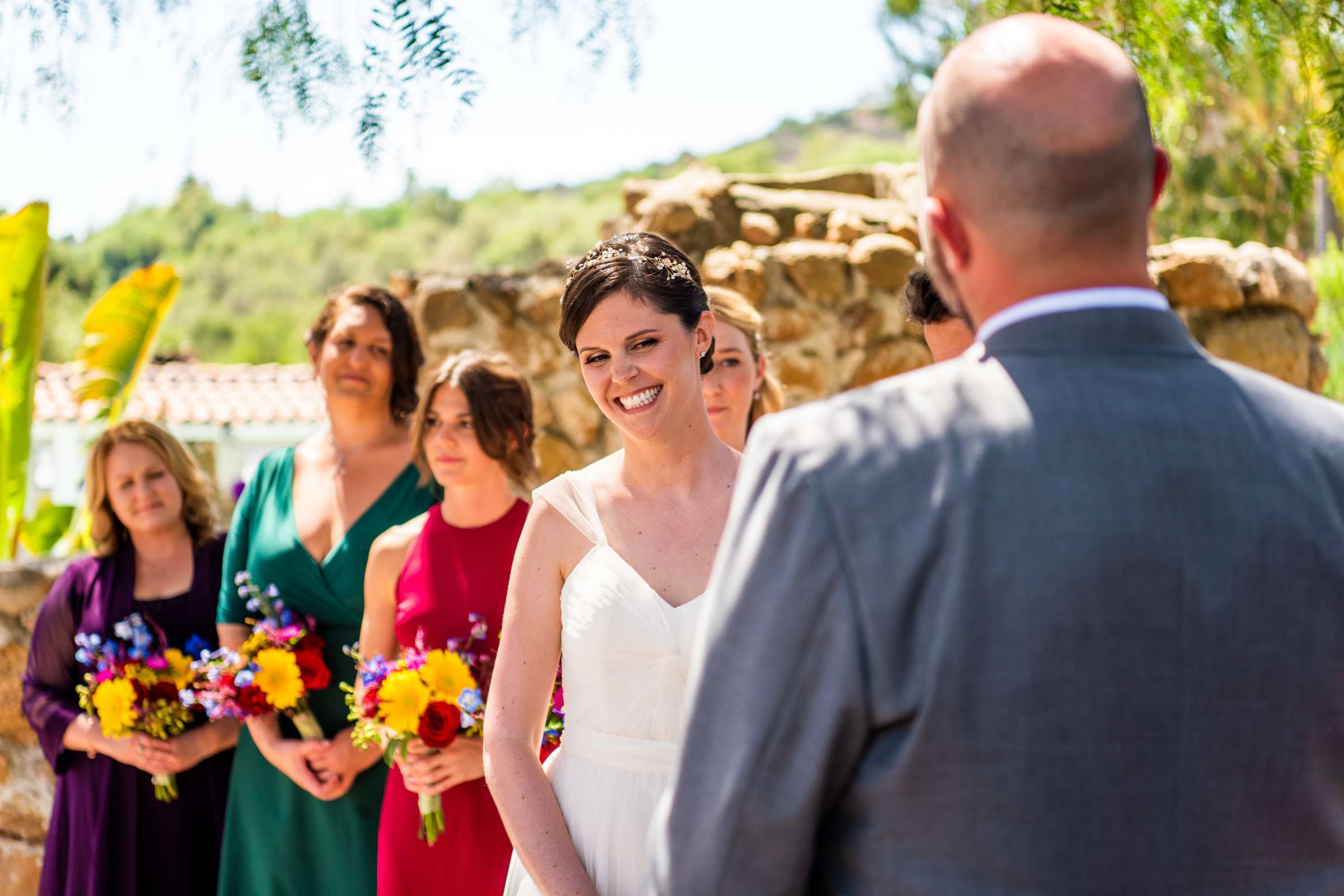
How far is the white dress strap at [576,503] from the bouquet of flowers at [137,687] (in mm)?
2148

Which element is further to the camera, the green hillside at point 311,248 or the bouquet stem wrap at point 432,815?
the green hillside at point 311,248

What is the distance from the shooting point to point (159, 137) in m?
3.18

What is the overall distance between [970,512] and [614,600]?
127 cm

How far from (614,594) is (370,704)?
1.20 m

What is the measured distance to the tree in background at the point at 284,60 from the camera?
2865 millimetres

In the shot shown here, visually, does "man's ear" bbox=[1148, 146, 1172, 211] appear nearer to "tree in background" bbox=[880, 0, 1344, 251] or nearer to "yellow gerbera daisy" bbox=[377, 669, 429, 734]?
"tree in background" bbox=[880, 0, 1344, 251]

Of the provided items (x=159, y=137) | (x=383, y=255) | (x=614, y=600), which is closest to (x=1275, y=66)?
(x=614, y=600)

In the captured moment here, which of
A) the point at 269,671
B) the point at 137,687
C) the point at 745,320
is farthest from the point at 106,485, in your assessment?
the point at 745,320

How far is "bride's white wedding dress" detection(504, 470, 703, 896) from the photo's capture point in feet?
7.50

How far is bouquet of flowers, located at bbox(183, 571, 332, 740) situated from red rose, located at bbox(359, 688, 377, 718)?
0.50 m

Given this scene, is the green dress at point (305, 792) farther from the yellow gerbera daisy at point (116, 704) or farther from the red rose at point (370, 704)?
the red rose at point (370, 704)

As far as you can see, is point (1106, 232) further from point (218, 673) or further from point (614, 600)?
point (218, 673)

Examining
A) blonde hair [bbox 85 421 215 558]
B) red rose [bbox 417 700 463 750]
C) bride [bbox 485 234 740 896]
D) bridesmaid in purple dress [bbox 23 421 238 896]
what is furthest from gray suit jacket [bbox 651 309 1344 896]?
blonde hair [bbox 85 421 215 558]

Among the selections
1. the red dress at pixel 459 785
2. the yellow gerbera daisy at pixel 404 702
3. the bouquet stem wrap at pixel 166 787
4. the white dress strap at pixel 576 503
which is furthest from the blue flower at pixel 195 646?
the white dress strap at pixel 576 503
